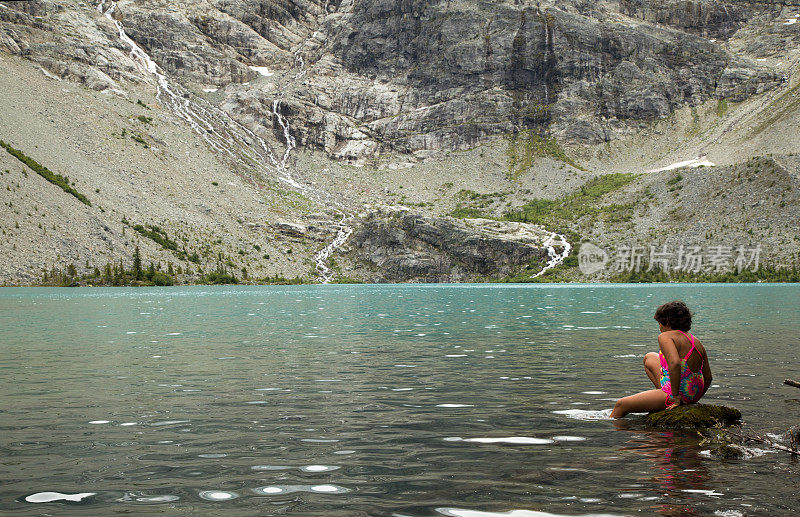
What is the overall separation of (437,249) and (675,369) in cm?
14788

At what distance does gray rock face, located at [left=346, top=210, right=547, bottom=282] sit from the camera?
155m

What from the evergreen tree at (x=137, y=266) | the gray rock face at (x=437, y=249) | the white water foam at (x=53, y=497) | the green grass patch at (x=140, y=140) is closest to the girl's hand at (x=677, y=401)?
the white water foam at (x=53, y=497)

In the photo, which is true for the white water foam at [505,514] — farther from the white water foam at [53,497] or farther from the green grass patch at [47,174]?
the green grass patch at [47,174]

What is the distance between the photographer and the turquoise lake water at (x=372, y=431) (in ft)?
25.0

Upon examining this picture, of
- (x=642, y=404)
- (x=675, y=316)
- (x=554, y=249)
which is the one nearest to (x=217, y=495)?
(x=642, y=404)

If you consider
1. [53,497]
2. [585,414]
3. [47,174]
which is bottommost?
[585,414]

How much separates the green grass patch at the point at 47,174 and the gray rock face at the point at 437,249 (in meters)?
62.5

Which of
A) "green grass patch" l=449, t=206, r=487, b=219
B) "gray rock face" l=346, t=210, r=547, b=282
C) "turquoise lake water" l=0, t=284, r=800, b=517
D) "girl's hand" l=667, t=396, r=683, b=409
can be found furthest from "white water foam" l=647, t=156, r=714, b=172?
"girl's hand" l=667, t=396, r=683, b=409

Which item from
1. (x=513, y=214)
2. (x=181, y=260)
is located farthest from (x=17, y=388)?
(x=513, y=214)

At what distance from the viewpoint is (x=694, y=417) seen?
36.5ft

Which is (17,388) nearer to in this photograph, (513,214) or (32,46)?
(513,214)

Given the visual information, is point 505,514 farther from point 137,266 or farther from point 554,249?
point 554,249

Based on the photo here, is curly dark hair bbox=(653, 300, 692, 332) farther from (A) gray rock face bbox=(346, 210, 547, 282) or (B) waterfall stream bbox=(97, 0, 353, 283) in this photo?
(B) waterfall stream bbox=(97, 0, 353, 283)

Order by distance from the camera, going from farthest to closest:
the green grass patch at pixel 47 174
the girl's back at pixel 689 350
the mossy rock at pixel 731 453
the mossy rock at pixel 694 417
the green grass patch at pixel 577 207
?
the green grass patch at pixel 577 207, the green grass patch at pixel 47 174, the girl's back at pixel 689 350, the mossy rock at pixel 694 417, the mossy rock at pixel 731 453
